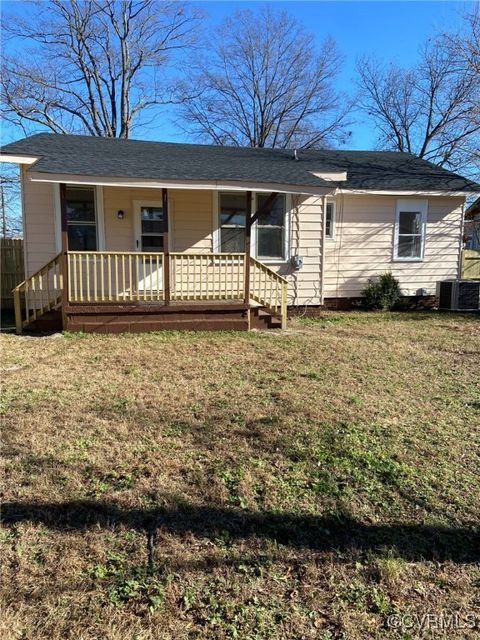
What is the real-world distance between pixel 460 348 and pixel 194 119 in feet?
74.2

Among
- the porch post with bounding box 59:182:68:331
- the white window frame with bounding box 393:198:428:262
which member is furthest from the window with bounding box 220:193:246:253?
the white window frame with bounding box 393:198:428:262

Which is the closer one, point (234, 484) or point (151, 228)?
point (234, 484)

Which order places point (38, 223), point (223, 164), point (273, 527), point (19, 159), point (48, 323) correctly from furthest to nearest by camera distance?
point (223, 164) < point (38, 223) < point (19, 159) < point (48, 323) < point (273, 527)

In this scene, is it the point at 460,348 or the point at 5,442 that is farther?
the point at 460,348

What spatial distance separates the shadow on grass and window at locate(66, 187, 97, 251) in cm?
741

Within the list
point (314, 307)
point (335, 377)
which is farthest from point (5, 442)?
point (314, 307)

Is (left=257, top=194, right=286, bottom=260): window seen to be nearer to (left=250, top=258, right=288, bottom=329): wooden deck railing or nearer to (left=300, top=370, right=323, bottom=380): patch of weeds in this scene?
(left=250, top=258, right=288, bottom=329): wooden deck railing

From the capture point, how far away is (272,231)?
1022cm

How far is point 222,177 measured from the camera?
26.7ft

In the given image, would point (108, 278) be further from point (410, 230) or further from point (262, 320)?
point (410, 230)

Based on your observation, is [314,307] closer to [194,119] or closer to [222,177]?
[222,177]

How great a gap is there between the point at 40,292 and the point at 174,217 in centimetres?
314

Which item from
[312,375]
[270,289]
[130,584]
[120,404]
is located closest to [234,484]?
[130,584]

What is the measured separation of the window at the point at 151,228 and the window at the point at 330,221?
4194 mm
